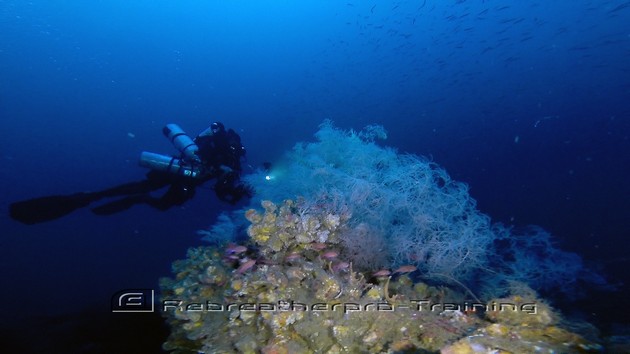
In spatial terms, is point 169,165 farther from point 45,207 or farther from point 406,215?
point 406,215

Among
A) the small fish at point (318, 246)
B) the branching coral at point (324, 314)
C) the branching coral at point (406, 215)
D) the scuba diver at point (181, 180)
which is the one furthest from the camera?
the scuba diver at point (181, 180)

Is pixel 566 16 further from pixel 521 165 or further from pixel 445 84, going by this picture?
pixel 521 165

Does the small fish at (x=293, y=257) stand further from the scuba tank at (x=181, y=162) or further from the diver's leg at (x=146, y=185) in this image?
the diver's leg at (x=146, y=185)

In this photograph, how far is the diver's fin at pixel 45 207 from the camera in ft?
23.6

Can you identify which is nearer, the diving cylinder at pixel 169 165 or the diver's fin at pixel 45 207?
the diver's fin at pixel 45 207

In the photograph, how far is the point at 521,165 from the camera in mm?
27703

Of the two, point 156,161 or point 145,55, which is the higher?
point 145,55

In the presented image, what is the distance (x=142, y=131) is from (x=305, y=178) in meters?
88.4

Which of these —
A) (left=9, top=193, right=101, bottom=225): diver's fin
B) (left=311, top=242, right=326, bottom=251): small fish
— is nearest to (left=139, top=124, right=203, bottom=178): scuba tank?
(left=9, top=193, right=101, bottom=225): diver's fin

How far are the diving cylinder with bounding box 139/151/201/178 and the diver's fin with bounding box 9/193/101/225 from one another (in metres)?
1.65

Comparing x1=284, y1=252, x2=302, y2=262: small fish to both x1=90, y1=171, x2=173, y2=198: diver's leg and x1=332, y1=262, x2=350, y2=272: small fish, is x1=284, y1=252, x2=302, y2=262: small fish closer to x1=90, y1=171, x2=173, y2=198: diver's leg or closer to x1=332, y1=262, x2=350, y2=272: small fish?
x1=332, y1=262, x2=350, y2=272: small fish

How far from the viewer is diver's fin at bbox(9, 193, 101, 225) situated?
23.6 feet

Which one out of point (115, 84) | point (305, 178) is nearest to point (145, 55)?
point (115, 84)

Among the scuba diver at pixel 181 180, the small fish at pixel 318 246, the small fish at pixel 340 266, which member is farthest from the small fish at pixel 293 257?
the scuba diver at pixel 181 180
